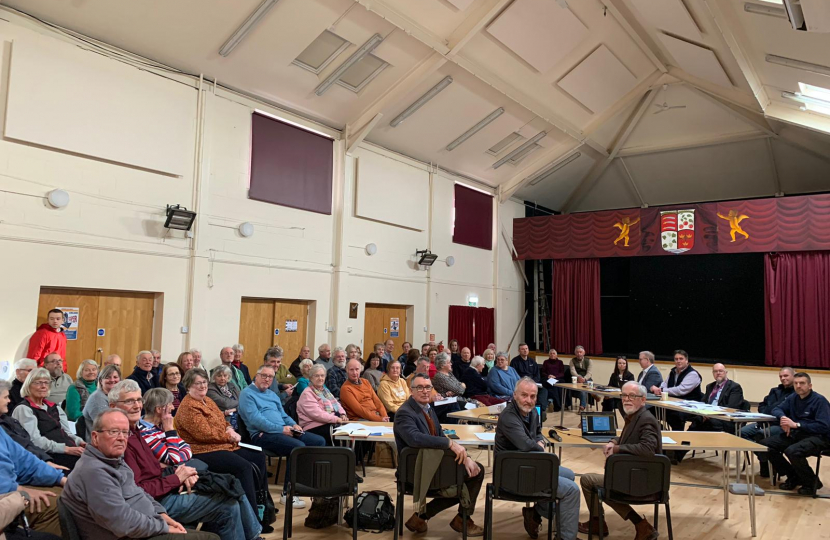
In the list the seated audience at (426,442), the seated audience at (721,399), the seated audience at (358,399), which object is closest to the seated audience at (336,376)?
the seated audience at (358,399)

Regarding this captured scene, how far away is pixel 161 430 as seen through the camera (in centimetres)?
369

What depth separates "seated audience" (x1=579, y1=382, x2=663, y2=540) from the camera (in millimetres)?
3990

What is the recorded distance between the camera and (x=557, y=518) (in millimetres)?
3834

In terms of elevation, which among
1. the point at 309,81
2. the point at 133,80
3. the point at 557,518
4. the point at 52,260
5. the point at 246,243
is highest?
the point at 309,81

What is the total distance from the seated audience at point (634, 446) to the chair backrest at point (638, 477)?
0.26ft

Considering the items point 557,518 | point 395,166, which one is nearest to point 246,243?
point 395,166

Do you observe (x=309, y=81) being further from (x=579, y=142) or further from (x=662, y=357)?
(x=662, y=357)

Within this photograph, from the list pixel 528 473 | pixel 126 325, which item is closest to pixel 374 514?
pixel 528 473

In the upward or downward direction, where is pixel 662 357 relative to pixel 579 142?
downward

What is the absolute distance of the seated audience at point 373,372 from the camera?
755 centimetres

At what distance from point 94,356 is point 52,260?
1.28 m

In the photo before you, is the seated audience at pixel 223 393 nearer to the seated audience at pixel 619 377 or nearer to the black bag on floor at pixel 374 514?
the black bag on floor at pixel 374 514

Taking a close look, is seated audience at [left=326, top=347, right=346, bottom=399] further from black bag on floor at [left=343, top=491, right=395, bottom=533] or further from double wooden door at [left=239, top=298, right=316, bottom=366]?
black bag on floor at [left=343, top=491, right=395, bottom=533]

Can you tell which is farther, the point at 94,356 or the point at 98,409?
the point at 94,356
